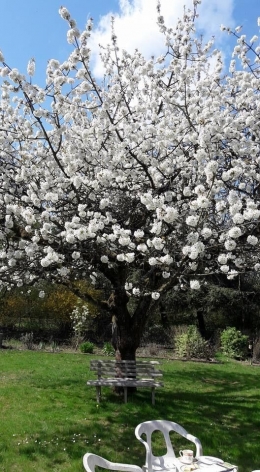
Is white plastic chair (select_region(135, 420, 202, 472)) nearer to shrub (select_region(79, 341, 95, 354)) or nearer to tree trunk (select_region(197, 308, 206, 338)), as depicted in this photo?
shrub (select_region(79, 341, 95, 354))

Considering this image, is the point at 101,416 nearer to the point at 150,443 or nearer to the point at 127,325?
the point at 127,325

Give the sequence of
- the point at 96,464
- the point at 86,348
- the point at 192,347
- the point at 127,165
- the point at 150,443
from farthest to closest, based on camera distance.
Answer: the point at 192,347 → the point at 86,348 → the point at 127,165 → the point at 150,443 → the point at 96,464

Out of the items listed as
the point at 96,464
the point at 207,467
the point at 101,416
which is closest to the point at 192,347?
the point at 101,416

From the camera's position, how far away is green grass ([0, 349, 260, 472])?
16.3ft

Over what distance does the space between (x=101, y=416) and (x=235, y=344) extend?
872cm

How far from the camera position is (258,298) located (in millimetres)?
16719

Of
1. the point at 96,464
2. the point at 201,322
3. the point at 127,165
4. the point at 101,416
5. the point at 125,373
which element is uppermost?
the point at 127,165

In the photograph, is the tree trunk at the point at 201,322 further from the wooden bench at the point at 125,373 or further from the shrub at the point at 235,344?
the wooden bench at the point at 125,373

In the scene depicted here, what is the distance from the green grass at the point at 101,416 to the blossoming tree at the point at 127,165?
177 centimetres

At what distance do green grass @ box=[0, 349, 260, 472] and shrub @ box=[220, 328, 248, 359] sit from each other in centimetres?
366

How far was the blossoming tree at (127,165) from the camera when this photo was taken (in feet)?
18.1

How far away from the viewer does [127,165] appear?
613 centimetres

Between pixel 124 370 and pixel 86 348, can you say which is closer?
pixel 124 370

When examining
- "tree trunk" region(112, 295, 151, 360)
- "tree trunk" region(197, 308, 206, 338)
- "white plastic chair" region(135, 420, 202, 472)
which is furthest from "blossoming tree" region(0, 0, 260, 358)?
"tree trunk" region(197, 308, 206, 338)
